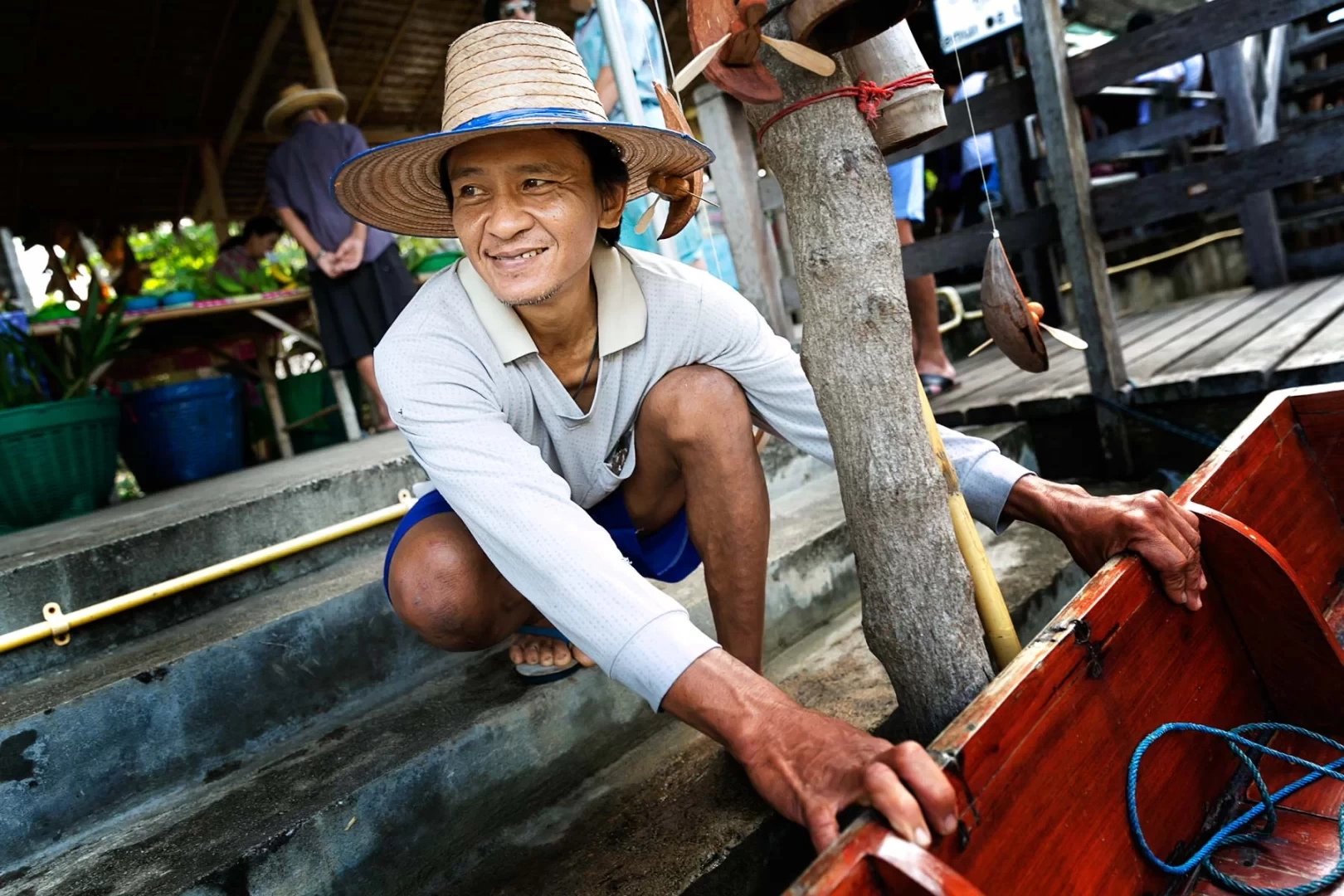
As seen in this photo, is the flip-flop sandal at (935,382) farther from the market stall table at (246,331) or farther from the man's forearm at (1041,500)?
the market stall table at (246,331)

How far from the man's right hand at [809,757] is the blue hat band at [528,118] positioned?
2.61 ft

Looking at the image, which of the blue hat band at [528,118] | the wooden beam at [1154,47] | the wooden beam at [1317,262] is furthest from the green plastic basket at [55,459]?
the wooden beam at [1317,262]

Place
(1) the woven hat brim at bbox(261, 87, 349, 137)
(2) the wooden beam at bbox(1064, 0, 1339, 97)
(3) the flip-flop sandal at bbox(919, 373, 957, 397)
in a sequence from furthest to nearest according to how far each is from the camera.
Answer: (1) the woven hat brim at bbox(261, 87, 349, 137)
(3) the flip-flop sandal at bbox(919, 373, 957, 397)
(2) the wooden beam at bbox(1064, 0, 1339, 97)

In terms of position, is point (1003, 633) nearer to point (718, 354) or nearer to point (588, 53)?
point (718, 354)

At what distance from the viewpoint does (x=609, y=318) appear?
1.54m

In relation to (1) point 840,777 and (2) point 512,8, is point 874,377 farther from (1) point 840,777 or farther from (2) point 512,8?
(2) point 512,8

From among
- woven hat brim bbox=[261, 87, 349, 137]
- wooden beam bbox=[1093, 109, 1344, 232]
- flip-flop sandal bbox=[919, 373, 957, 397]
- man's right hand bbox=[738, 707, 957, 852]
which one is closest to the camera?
man's right hand bbox=[738, 707, 957, 852]

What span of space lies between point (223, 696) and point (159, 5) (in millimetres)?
5484

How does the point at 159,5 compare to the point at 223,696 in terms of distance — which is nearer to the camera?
the point at 223,696

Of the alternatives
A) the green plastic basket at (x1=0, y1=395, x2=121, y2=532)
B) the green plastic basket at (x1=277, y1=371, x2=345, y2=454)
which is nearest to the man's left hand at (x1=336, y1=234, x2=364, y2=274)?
the green plastic basket at (x1=0, y1=395, x2=121, y2=532)

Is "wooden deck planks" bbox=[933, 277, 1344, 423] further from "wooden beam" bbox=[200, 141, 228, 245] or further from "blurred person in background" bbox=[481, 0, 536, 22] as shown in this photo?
"wooden beam" bbox=[200, 141, 228, 245]

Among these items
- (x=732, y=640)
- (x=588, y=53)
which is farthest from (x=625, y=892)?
(x=588, y=53)

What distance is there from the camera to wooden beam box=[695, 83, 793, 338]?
10.3 feet

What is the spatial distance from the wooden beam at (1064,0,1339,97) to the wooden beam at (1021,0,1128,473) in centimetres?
7
